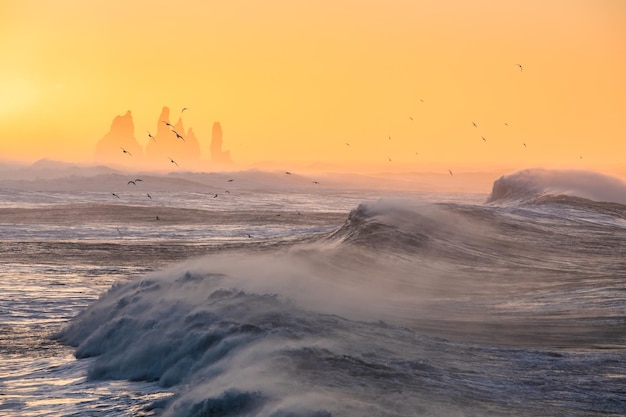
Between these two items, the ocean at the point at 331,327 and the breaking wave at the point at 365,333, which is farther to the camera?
the ocean at the point at 331,327

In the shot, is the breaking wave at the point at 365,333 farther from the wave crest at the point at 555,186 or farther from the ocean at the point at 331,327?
the wave crest at the point at 555,186

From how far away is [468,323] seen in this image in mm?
13516

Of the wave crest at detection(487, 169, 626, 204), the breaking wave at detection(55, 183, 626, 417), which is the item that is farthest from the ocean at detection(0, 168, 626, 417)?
the wave crest at detection(487, 169, 626, 204)

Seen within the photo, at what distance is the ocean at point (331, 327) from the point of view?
9117 mm

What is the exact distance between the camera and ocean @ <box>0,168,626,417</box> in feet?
29.9

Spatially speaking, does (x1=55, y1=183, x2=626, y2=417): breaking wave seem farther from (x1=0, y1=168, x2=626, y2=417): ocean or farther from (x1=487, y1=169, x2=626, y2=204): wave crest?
(x1=487, y1=169, x2=626, y2=204): wave crest

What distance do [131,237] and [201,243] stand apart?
3.35 metres

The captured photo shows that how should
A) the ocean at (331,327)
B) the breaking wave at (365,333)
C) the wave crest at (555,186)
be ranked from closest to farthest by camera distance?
the breaking wave at (365,333)
the ocean at (331,327)
the wave crest at (555,186)

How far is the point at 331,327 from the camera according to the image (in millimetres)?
12148

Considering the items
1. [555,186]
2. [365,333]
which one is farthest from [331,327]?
[555,186]

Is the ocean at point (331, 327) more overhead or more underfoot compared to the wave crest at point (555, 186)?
more underfoot

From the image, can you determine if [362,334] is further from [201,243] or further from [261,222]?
[261,222]

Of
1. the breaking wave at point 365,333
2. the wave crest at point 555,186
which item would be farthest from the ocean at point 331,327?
the wave crest at point 555,186

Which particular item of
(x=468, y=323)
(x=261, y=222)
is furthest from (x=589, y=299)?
(x=261, y=222)
